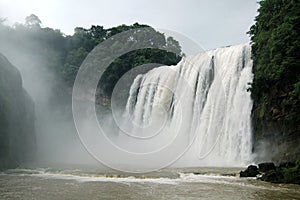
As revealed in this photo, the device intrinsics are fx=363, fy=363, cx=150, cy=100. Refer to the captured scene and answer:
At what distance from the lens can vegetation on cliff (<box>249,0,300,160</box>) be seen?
16375 millimetres

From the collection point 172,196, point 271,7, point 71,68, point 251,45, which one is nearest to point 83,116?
point 71,68

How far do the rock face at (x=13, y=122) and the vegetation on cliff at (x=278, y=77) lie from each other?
13.4 meters

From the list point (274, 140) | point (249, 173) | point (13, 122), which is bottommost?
point (249, 173)

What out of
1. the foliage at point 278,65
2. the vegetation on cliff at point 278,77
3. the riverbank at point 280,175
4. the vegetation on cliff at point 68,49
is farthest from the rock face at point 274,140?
the vegetation on cliff at point 68,49

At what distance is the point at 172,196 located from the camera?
32.9 feet

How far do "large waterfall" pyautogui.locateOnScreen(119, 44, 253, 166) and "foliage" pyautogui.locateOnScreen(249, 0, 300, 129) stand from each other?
1.44 meters

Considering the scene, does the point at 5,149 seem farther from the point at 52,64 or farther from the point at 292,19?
the point at 52,64

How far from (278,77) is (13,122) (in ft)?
49.5

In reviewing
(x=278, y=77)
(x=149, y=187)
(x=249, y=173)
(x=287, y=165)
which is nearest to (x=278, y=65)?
(x=278, y=77)

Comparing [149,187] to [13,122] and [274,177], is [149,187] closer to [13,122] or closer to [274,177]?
[274,177]

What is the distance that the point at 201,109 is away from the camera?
23578 millimetres

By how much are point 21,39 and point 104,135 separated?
1519 cm

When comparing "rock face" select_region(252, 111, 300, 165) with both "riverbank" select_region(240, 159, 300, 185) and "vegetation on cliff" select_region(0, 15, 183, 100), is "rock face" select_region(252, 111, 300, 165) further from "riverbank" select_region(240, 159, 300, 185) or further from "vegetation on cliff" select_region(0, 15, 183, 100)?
"vegetation on cliff" select_region(0, 15, 183, 100)

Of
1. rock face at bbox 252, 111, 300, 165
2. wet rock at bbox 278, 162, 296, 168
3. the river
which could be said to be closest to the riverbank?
the river
